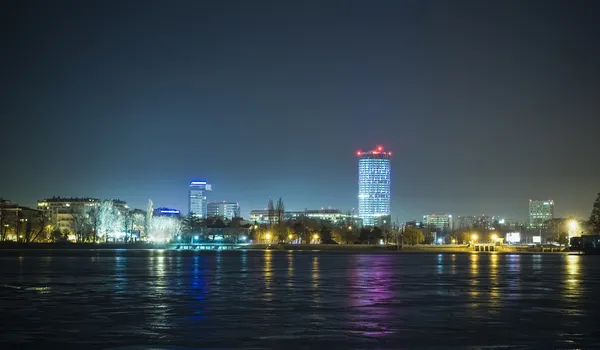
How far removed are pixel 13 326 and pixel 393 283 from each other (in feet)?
77.1

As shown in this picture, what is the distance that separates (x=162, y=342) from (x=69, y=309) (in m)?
9.21

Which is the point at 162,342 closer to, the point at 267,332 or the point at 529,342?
the point at 267,332

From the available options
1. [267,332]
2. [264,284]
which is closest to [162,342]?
[267,332]

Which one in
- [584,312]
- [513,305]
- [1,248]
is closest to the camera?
[584,312]

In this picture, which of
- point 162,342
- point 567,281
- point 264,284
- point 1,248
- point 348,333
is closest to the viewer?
point 162,342

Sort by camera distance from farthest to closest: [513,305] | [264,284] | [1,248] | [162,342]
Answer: [1,248], [264,284], [513,305], [162,342]

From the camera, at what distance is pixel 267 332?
22062 millimetres

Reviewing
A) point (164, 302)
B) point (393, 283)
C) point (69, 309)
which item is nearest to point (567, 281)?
point (393, 283)

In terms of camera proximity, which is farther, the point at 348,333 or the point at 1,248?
the point at 1,248

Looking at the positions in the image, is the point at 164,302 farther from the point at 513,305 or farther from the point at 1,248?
the point at 1,248

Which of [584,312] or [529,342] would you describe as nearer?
[529,342]

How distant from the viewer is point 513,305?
29.8 meters

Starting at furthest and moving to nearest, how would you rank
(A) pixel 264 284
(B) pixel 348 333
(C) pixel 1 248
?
(C) pixel 1 248, (A) pixel 264 284, (B) pixel 348 333

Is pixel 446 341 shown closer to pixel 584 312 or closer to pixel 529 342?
pixel 529 342
